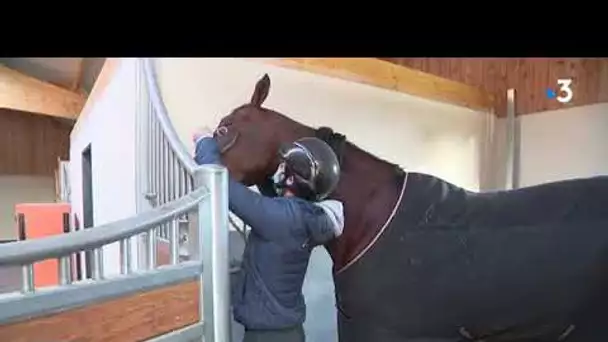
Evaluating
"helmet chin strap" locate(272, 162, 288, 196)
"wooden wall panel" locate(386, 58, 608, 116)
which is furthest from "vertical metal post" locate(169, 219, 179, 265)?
"wooden wall panel" locate(386, 58, 608, 116)

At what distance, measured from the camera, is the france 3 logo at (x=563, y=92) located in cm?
115

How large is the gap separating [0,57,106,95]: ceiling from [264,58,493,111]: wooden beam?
327 mm

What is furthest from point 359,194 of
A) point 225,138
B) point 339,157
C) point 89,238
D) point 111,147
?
point 89,238

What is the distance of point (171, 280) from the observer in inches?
34.5

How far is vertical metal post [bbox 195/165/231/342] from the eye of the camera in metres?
0.96

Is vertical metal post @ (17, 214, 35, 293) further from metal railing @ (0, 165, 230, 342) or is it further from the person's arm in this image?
the person's arm

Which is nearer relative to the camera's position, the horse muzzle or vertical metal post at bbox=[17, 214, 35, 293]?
vertical metal post at bbox=[17, 214, 35, 293]

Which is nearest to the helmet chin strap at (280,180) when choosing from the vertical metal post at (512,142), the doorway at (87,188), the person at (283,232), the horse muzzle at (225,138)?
the person at (283,232)

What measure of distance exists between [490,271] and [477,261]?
3 centimetres

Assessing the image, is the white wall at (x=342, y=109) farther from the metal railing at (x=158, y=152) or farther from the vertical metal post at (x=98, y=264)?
the vertical metal post at (x=98, y=264)

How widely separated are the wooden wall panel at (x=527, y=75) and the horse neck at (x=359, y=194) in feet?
0.72
